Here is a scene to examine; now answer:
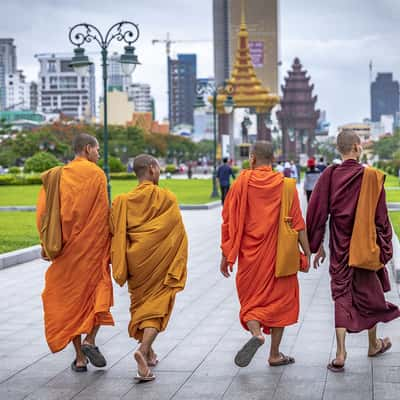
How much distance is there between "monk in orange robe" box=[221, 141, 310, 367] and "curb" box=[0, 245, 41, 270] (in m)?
6.95

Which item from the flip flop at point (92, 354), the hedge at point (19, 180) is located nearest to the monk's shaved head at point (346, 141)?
the flip flop at point (92, 354)

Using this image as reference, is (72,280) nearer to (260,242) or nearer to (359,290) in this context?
(260,242)

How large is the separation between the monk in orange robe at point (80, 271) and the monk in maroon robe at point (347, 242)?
1.44 m

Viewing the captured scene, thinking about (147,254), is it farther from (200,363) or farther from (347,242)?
(347,242)

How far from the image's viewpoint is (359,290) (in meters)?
6.72

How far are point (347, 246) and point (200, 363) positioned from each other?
1.31 meters

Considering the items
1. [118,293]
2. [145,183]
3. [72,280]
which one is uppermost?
[145,183]

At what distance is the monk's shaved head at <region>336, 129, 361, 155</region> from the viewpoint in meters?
Result: 6.86

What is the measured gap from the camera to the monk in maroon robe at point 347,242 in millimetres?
6664

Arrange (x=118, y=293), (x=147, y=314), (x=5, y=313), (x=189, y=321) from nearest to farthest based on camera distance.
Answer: (x=147, y=314) < (x=189, y=321) < (x=5, y=313) < (x=118, y=293)

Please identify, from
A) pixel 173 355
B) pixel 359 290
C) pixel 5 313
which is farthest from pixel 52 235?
pixel 5 313

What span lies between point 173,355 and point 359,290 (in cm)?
147

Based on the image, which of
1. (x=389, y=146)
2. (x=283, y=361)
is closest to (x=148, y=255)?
(x=283, y=361)

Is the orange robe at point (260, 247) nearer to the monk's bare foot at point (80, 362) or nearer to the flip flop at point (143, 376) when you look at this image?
the flip flop at point (143, 376)
